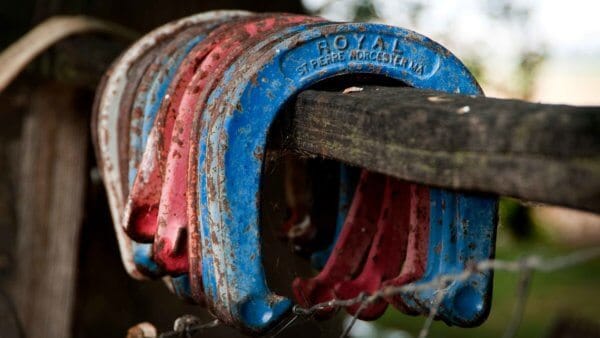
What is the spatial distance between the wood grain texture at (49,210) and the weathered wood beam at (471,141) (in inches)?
49.8

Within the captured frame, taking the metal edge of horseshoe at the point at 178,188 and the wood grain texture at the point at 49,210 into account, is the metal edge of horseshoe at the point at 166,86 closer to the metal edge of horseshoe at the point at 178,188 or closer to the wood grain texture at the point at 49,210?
the metal edge of horseshoe at the point at 178,188

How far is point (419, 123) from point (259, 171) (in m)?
0.24

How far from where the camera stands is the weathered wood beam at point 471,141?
1.59 ft

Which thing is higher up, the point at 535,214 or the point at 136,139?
the point at 136,139

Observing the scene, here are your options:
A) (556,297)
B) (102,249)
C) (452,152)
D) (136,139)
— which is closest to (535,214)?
(556,297)

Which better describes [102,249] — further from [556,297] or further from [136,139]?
[556,297]

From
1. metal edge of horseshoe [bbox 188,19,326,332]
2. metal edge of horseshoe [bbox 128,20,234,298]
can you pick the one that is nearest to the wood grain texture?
metal edge of horseshoe [bbox 128,20,234,298]

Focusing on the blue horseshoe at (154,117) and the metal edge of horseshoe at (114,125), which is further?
the metal edge of horseshoe at (114,125)

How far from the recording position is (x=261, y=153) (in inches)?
Answer: 32.2

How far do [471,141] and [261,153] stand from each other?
0.30m

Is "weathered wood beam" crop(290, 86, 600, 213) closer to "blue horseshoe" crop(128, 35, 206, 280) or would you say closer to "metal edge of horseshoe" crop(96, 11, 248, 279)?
"blue horseshoe" crop(128, 35, 206, 280)

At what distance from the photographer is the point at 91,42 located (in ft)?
5.78

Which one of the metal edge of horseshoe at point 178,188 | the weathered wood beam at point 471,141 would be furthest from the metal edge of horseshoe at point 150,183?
the weathered wood beam at point 471,141

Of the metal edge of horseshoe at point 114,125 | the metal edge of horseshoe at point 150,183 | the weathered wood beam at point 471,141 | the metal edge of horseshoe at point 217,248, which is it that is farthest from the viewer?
the metal edge of horseshoe at point 114,125
